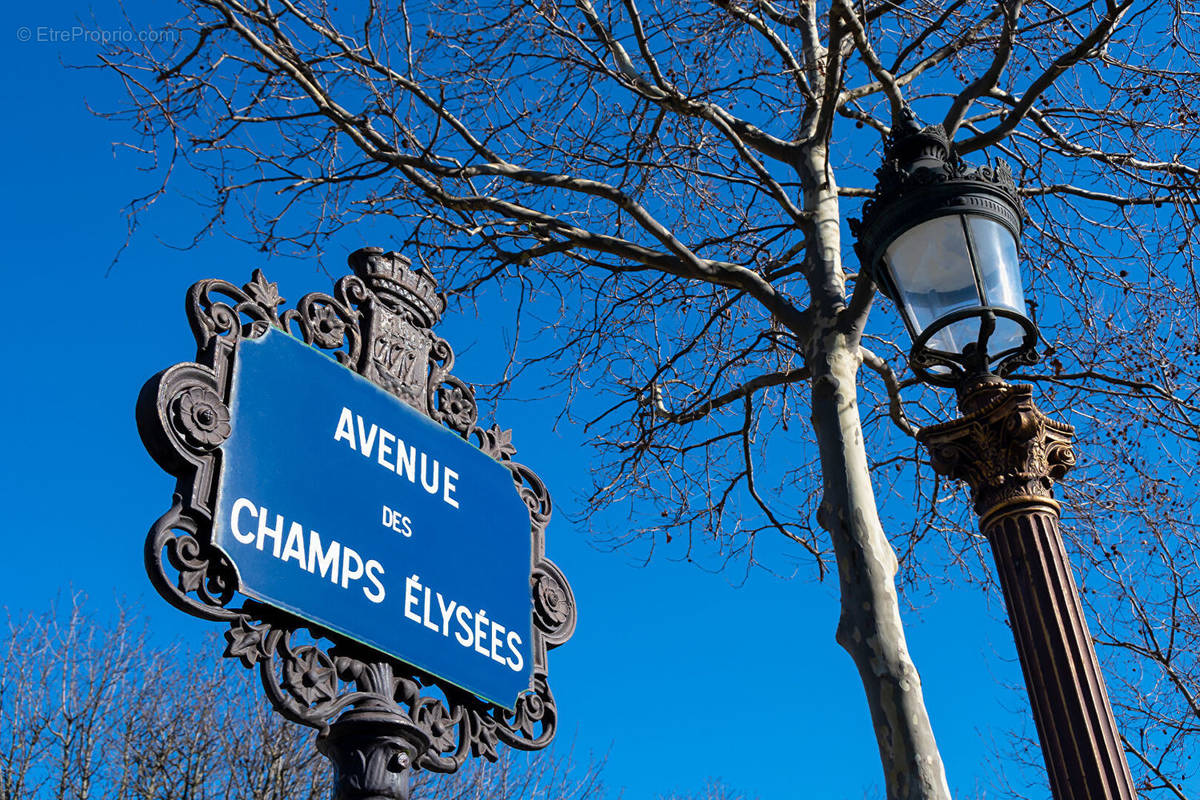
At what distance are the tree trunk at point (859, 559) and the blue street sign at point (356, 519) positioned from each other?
7.13ft

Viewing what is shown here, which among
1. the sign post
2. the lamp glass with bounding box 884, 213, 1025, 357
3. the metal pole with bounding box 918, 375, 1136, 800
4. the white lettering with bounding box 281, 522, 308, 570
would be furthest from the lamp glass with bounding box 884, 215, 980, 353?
the white lettering with bounding box 281, 522, 308, 570

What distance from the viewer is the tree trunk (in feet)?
14.7

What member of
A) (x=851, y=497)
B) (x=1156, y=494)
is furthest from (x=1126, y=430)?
(x=851, y=497)

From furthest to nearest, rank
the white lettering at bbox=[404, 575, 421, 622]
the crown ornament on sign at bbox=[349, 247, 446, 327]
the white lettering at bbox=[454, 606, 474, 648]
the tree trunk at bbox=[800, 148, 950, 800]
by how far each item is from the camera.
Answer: the tree trunk at bbox=[800, 148, 950, 800]
the crown ornament on sign at bbox=[349, 247, 446, 327]
the white lettering at bbox=[454, 606, 474, 648]
the white lettering at bbox=[404, 575, 421, 622]

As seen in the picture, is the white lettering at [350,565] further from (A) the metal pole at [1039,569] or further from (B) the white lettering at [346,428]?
(A) the metal pole at [1039,569]

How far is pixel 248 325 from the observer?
262cm

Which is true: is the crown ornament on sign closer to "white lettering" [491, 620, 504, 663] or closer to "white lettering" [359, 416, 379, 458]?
"white lettering" [359, 416, 379, 458]

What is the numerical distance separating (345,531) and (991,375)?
6.61ft

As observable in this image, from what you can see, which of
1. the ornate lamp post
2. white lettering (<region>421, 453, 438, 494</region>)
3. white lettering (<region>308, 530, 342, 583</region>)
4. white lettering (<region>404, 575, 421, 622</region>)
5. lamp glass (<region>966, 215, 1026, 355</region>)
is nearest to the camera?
white lettering (<region>308, 530, 342, 583</region>)

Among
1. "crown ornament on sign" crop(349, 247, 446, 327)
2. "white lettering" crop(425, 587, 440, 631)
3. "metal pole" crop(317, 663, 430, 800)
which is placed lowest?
"metal pole" crop(317, 663, 430, 800)

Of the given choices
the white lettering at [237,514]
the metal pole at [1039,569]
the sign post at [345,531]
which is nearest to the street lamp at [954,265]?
the metal pole at [1039,569]

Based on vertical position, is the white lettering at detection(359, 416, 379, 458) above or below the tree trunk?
below

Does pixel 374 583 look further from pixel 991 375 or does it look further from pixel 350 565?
pixel 991 375

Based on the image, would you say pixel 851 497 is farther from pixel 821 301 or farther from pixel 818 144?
pixel 818 144
